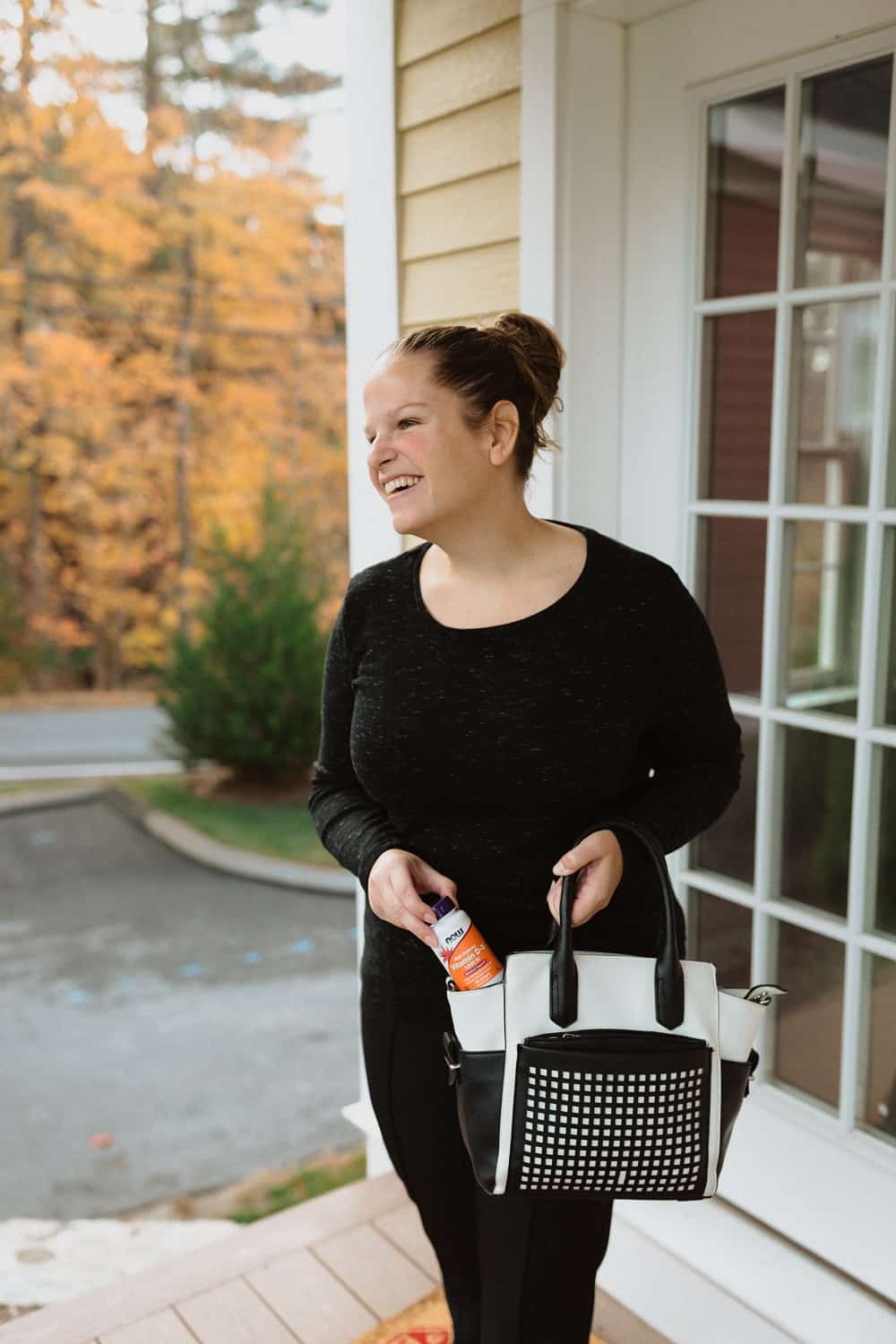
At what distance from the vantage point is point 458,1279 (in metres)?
1.53

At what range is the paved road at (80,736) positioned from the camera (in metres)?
9.36

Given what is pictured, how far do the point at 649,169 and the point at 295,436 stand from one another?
30.9ft

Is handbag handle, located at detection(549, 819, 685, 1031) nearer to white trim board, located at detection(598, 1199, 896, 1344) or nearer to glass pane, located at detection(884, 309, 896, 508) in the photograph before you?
glass pane, located at detection(884, 309, 896, 508)

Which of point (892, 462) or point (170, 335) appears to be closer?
point (892, 462)

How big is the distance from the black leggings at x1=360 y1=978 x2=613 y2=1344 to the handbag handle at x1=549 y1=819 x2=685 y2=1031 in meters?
0.25

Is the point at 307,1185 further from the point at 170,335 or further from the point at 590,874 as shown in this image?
the point at 170,335

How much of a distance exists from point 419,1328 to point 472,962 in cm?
108

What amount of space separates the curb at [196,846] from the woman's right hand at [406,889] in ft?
15.3

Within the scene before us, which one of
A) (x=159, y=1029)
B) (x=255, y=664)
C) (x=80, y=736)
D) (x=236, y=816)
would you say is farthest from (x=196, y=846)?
(x=80, y=736)

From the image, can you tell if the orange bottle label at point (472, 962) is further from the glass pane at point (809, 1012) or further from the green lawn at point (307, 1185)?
the green lawn at point (307, 1185)

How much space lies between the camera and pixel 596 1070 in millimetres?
1156

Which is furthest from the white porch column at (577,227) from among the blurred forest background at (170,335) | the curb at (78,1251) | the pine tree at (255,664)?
the blurred forest background at (170,335)

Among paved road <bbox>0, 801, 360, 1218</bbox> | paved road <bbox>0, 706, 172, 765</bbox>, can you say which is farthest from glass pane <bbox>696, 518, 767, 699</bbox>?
paved road <bbox>0, 706, 172, 765</bbox>

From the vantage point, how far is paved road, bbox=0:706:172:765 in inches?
368
